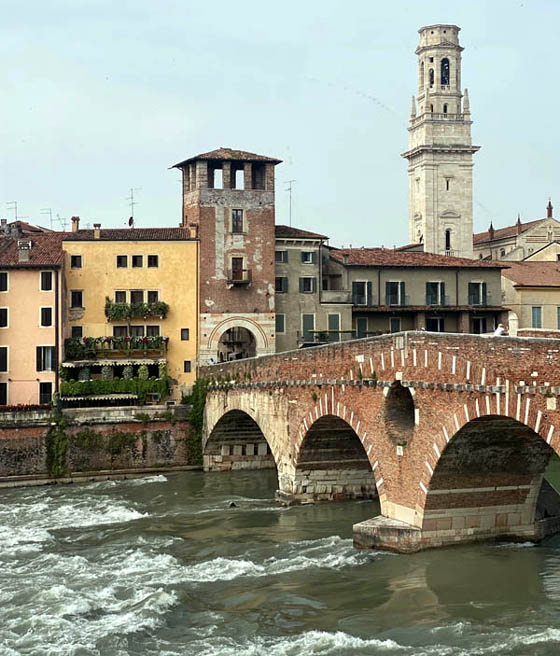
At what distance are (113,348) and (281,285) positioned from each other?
11.0 meters

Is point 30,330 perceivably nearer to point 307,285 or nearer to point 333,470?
point 307,285

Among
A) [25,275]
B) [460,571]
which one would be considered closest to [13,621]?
[460,571]

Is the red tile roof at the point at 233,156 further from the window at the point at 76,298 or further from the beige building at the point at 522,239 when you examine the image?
the beige building at the point at 522,239

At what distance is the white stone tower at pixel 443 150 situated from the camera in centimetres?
10619

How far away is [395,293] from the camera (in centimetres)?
6544

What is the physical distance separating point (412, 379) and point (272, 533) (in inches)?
358

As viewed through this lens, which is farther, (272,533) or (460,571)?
(272,533)

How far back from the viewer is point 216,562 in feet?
105

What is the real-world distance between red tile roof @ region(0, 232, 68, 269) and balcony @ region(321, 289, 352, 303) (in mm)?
15916

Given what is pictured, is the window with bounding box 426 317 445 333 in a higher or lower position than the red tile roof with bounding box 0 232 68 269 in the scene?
lower

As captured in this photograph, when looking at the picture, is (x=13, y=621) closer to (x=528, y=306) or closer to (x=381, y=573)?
A: (x=381, y=573)

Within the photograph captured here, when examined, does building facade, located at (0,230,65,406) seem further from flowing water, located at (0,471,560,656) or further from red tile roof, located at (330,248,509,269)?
flowing water, located at (0,471,560,656)

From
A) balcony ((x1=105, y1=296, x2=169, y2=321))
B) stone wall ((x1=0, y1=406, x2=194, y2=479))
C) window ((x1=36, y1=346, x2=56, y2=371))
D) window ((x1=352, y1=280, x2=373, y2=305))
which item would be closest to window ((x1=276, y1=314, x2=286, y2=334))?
window ((x1=352, y1=280, x2=373, y2=305))

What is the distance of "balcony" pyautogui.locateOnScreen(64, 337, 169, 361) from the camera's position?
194 feet
